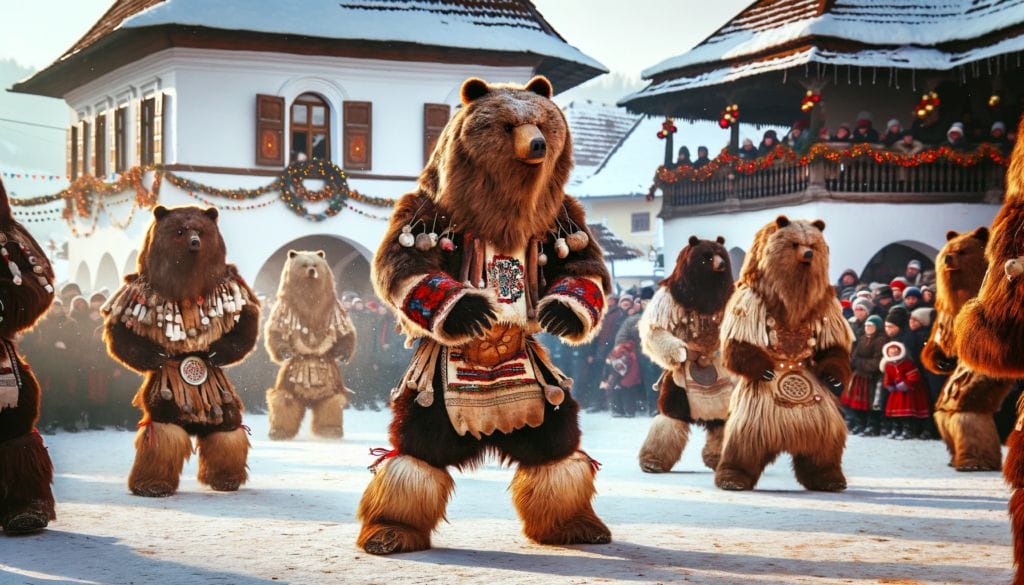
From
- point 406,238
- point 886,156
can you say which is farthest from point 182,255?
point 886,156

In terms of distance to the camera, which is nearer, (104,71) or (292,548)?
(292,548)

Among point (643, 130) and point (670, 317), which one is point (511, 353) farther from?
point (643, 130)

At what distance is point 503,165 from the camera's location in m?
6.54

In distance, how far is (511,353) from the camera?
6801 mm

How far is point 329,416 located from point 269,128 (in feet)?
35.9

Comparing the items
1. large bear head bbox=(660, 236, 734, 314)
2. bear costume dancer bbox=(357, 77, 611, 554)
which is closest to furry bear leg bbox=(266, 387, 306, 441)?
large bear head bbox=(660, 236, 734, 314)

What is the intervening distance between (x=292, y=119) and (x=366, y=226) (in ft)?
7.58

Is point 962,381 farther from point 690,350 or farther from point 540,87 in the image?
point 540,87

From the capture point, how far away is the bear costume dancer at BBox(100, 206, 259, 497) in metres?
9.15

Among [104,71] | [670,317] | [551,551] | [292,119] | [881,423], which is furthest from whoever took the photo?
[104,71]

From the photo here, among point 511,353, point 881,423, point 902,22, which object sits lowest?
point 881,423

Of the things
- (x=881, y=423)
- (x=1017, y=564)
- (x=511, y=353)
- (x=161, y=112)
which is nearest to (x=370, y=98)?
(x=161, y=112)

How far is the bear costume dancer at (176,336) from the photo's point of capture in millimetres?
9148

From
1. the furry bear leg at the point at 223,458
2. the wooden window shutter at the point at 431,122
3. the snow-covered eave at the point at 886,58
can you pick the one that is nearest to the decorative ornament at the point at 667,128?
the snow-covered eave at the point at 886,58
